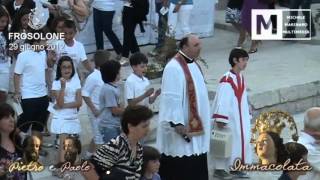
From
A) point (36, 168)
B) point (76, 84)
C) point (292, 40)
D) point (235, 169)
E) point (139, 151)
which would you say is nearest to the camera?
point (139, 151)

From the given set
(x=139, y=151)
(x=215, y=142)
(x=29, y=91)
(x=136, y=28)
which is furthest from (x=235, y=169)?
(x=136, y=28)

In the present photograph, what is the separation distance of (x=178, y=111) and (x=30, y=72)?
1.75 m

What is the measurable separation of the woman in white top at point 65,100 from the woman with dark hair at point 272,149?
5.94 ft

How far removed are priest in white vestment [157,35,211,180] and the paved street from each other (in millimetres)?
1036

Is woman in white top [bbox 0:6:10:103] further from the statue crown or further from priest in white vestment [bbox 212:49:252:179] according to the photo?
the statue crown

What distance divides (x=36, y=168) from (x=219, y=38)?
24.5ft

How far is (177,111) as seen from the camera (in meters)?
6.70

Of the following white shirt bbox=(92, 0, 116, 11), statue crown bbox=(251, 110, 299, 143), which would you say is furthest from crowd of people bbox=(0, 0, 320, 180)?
white shirt bbox=(92, 0, 116, 11)

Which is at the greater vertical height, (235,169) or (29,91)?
(29,91)

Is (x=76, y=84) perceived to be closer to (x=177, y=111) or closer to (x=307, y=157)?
(x=177, y=111)

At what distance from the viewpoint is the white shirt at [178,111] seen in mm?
6727

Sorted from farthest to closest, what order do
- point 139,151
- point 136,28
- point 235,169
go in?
point 136,28 < point 235,169 < point 139,151

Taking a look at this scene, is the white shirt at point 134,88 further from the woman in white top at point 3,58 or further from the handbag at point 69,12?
the handbag at point 69,12

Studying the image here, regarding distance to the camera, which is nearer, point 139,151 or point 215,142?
point 139,151
